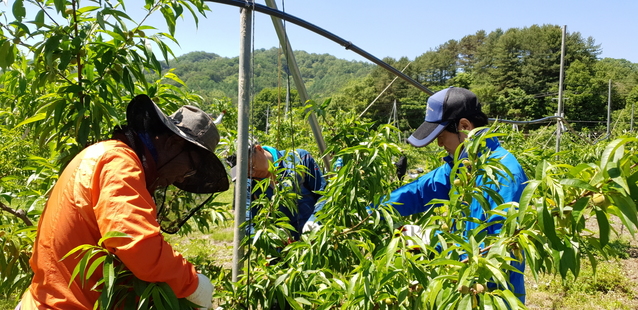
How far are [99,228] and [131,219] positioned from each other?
0.18 metres

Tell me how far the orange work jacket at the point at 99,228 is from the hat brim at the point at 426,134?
137 centimetres

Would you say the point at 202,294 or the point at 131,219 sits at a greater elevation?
the point at 131,219

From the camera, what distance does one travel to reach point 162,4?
6.79ft

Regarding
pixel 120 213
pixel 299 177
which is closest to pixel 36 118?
pixel 120 213

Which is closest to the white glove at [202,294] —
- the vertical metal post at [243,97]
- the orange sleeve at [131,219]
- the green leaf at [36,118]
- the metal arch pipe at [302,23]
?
the orange sleeve at [131,219]

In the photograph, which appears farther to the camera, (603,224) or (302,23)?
(302,23)

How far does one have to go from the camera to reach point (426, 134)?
2.30 metres

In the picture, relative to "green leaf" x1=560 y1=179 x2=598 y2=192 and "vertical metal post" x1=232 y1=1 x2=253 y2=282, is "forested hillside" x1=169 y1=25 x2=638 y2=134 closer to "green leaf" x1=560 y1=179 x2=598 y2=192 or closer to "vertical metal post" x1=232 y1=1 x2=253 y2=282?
"vertical metal post" x1=232 y1=1 x2=253 y2=282

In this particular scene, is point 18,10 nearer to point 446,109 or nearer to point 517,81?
point 446,109

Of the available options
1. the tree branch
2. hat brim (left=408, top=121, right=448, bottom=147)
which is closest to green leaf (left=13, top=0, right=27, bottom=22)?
the tree branch

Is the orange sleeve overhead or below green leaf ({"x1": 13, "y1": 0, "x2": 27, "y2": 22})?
below

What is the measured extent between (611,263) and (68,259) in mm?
7711

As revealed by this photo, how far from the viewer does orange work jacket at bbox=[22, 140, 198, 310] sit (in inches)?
53.8

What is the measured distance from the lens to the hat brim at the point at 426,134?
2217 mm
